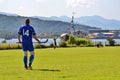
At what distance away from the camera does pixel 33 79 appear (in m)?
13.6


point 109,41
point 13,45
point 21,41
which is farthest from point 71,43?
point 21,41

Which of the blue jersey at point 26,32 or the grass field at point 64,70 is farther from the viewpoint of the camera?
the blue jersey at point 26,32

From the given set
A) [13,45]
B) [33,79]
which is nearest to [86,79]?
[33,79]

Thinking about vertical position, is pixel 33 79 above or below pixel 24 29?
below

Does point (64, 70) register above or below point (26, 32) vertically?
below

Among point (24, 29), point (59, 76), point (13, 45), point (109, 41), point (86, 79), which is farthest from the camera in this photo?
point (109, 41)

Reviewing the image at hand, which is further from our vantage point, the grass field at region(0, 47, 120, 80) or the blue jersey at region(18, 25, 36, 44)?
the blue jersey at region(18, 25, 36, 44)

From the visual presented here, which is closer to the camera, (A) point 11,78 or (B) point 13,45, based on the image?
(A) point 11,78

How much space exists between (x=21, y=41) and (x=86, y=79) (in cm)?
579

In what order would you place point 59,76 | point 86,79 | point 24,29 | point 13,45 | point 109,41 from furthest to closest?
point 109,41, point 13,45, point 24,29, point 59,76, point 86,79

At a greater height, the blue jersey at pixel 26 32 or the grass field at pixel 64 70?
the blue jersey at pixel 26 32

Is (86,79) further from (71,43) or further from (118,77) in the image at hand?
(71,43)

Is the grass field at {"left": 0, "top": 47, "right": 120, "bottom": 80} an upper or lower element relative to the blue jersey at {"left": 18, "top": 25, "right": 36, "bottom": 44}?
lower

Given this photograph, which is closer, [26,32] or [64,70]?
A: [64,70]
